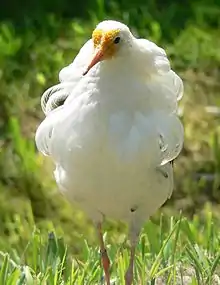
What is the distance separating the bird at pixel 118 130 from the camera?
2.33 m

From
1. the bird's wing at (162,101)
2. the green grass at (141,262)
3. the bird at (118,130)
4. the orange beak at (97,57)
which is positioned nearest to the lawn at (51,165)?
the green grass at (141,262)

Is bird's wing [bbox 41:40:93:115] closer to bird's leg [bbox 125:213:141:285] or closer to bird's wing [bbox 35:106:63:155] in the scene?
bird's wing [bbox 35:106:63:155]

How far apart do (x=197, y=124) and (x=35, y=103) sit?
0.75 m

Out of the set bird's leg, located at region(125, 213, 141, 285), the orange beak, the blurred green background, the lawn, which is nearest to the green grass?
the lawn

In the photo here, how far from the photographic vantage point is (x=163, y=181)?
96.3 inches

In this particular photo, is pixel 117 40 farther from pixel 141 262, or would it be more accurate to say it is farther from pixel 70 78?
pixel 141 262

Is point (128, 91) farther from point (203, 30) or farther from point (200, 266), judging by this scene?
point (203, 30)

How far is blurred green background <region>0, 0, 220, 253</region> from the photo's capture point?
4004mm

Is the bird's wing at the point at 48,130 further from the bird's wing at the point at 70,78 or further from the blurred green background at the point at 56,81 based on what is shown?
the blurred green background at the point at 56,81

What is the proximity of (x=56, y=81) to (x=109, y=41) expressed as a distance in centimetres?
220

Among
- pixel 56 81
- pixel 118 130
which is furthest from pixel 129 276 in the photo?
pixel 56 81

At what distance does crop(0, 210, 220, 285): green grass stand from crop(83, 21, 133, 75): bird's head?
617 mm

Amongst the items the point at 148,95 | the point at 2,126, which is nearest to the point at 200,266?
the point at 148,95

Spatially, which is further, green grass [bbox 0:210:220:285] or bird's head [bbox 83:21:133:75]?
green grass [bbox 0:210:220:285]
